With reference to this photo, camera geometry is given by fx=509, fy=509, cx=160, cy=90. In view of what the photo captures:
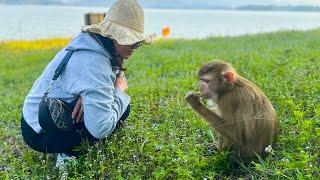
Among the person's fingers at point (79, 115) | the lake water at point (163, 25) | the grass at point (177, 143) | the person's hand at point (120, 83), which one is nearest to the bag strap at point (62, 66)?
the person's fingers at point (79, 115)

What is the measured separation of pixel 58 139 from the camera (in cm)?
468

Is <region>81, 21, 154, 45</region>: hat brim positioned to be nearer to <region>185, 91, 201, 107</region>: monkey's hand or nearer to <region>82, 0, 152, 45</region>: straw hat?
<region>82, 0, 152, 45</region>: straw hat

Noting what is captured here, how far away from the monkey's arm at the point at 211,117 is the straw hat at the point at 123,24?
2.36ft

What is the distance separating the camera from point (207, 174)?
4199 mm

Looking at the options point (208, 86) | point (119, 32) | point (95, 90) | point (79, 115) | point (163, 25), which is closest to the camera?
point (95, 90)

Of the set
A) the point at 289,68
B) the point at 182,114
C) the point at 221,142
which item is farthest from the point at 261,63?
the point at 221,142

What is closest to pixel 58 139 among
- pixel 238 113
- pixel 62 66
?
pixel 62 66

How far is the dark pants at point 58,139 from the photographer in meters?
4.66

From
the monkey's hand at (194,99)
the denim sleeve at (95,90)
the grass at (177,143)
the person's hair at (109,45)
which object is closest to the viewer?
the grass at (177,143)

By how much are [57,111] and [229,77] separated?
1.54 m

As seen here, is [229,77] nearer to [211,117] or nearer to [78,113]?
[211,117]

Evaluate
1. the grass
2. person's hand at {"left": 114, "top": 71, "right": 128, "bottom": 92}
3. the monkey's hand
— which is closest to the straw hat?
person's hand at {"left": 114, "top": 71, "right": 128, "bottom": 92}

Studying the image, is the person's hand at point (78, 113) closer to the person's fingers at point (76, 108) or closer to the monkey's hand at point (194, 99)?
the person's fingers at point (76, 108)

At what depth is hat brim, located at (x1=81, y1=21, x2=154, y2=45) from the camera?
4.38 m
